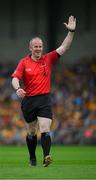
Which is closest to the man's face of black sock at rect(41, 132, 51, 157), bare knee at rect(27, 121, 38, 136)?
bare knee at rect(27, 121, 38, 136)

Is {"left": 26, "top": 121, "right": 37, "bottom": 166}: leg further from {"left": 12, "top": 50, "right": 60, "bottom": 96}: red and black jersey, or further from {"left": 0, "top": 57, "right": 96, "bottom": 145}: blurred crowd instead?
{"left": 0, "top": 57, "right": 96, "bottom": 145}: blurred crowd

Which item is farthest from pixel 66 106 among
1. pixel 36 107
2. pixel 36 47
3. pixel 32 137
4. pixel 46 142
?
pixel 46 142

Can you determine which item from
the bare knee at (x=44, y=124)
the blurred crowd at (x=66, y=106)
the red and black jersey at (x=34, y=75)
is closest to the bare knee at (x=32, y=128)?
the bare knee at (x=44, y=124)

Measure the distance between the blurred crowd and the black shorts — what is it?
14.1m

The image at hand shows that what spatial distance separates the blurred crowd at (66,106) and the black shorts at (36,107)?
1405 cm

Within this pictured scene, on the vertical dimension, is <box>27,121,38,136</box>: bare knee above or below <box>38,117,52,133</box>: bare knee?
below

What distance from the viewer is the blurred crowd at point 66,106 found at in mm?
30781

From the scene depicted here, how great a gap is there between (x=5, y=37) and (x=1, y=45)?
356 mm

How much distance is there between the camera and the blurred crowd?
30.8 metres

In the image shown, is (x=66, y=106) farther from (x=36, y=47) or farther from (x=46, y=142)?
(x=46, y=142)

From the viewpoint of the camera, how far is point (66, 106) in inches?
1267

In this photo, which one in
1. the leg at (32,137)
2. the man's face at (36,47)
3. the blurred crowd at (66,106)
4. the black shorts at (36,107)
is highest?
the man's face at (36,47)

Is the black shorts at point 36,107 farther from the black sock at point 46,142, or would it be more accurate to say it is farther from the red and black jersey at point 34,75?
the black sock at point 46,142

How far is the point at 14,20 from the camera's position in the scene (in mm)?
34125
